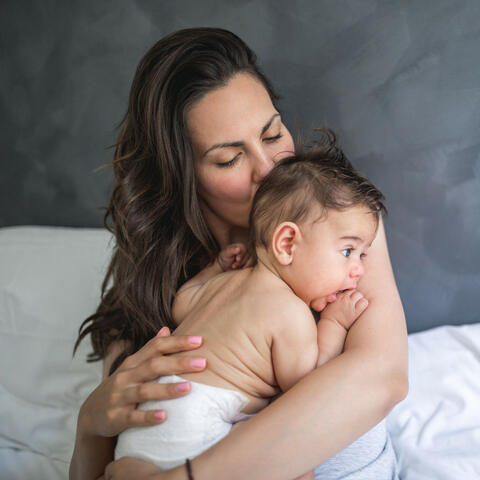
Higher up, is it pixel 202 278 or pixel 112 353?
pixel 202 278

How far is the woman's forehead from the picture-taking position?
4.00 feet

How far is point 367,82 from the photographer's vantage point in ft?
5.39

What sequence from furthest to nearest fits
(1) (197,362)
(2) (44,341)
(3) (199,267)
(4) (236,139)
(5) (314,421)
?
(2) (44,341)
(3) (199,267)
(4) (236,139)
(1) (197,362)
(5) (314,421)

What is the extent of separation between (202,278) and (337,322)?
0.46m

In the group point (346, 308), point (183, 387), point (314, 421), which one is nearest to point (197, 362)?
point (183, 387)

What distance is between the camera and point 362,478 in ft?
3.53

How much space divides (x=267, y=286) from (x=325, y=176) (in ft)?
1.02

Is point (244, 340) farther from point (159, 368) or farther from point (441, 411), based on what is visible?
point (441, 411)

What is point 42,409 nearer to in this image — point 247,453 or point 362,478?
point 247,453

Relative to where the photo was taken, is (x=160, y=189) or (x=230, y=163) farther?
(x=160, y=189)

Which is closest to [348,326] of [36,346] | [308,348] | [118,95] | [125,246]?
[308,348]

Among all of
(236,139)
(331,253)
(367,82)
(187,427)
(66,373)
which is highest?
(367,82)

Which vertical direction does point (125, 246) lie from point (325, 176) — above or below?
below

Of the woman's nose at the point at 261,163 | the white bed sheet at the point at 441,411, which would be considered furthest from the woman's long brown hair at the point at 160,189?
the white bed sheet at the point at 441,411
